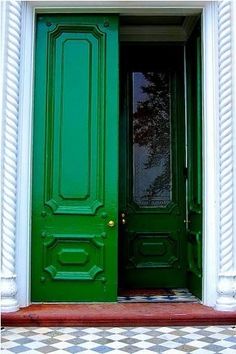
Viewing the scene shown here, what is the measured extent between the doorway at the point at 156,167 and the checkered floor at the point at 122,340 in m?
1.20

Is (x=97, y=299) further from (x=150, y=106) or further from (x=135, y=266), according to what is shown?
(x=150, y=106)

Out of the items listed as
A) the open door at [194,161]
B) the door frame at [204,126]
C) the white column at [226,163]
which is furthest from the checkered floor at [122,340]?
the open door at [194,161]

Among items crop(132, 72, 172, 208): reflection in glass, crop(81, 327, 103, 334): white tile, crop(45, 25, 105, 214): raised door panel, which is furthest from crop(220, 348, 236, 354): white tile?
crop(132, 72, 172, 208): reflection in glass

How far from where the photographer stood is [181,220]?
4645 mm

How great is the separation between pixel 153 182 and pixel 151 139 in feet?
1.36

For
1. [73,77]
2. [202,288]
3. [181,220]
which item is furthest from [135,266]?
[73,77]

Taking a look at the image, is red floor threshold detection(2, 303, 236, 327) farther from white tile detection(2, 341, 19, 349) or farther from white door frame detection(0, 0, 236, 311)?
white tile detection(2, 341, 19, 349)

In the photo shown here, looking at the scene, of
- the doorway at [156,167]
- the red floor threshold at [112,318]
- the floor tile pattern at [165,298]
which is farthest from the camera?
the doorway at [156,167]

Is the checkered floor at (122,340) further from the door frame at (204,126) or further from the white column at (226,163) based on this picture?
the door frame at (204,126)

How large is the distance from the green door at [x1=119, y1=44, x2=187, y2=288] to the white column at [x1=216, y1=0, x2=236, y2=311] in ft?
3.16

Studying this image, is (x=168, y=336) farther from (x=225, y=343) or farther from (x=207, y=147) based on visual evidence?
(x=207, y=147)

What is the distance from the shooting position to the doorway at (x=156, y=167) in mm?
4598

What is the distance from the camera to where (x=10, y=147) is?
371 cm

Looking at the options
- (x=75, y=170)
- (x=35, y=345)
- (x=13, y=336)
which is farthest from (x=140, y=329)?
(x=75, y=170)
